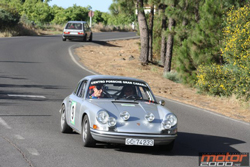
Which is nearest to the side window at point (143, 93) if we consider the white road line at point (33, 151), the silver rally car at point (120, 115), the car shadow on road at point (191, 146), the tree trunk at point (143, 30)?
the silver rally car at point (120, 115)

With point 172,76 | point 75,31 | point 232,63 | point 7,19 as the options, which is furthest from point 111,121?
point 7,19

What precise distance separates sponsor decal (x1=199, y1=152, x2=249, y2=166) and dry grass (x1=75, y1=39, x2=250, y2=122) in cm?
607

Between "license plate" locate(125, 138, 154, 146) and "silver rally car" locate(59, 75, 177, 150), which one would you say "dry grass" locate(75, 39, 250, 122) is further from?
"license plate" locate(125, 138, 154, 146)

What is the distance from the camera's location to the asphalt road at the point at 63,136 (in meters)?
8.60

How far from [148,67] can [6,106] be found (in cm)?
1958

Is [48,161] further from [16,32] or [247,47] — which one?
[16,32]

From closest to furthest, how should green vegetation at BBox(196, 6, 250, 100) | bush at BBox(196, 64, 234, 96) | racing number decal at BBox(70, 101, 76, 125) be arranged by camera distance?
racing number decal at BBox(70, 101, 76, 125) → green vegetation at BBox(196, 6, 250, 100) → bush at BBox(196, 64, 234, 96)

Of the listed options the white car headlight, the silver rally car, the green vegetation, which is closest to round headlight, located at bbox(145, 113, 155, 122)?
the silver rally car

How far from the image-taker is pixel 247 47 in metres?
21.7

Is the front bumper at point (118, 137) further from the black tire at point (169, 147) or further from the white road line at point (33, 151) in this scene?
the white road line at point (33, 151)

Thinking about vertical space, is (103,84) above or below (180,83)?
above

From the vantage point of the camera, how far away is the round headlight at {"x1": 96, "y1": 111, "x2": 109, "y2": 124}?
9.22m

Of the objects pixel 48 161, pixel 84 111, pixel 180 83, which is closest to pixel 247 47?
pixel 180 83

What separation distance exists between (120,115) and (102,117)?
1.09 feet
